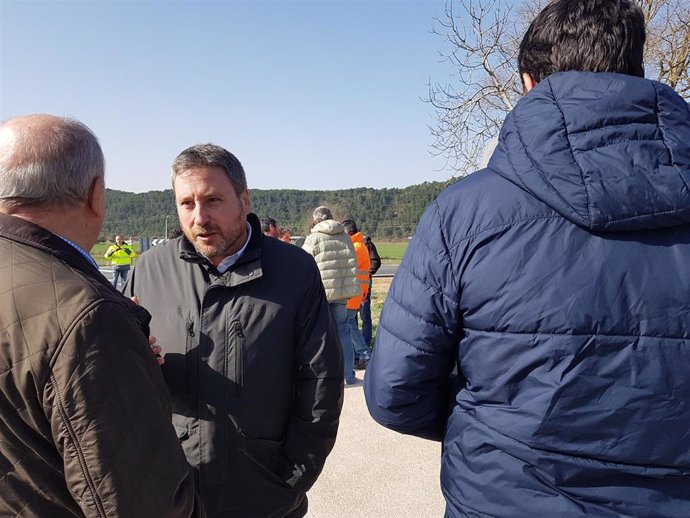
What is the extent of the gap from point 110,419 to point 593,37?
1440 millimetres

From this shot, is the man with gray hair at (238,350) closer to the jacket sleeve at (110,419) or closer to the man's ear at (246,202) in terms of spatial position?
the man's ear at (246,202)

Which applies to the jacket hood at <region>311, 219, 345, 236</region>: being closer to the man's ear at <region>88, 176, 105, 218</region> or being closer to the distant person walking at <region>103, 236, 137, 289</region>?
the man's ear at <region>88, 176, 105, 218</region>

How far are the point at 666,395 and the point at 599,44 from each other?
822mm

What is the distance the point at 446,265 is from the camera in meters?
1.36

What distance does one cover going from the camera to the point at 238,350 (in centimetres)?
209

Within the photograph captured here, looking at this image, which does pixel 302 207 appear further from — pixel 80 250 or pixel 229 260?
pixel 80 250

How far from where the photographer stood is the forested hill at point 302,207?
8450 centimetres

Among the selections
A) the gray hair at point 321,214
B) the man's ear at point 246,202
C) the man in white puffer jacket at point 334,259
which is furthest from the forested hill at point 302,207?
the man's ear at point 246,202

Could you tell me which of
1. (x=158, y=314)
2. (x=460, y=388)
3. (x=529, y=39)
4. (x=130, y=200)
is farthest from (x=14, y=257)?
(x=130, y=200)

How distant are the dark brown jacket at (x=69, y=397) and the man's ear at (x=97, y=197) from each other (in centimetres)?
17

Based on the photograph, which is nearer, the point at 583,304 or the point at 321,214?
the point at 583,304

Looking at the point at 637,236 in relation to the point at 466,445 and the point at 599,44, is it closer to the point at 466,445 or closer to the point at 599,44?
the point at 599,44

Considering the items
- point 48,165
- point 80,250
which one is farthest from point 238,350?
point 48,165

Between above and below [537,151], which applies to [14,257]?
below
